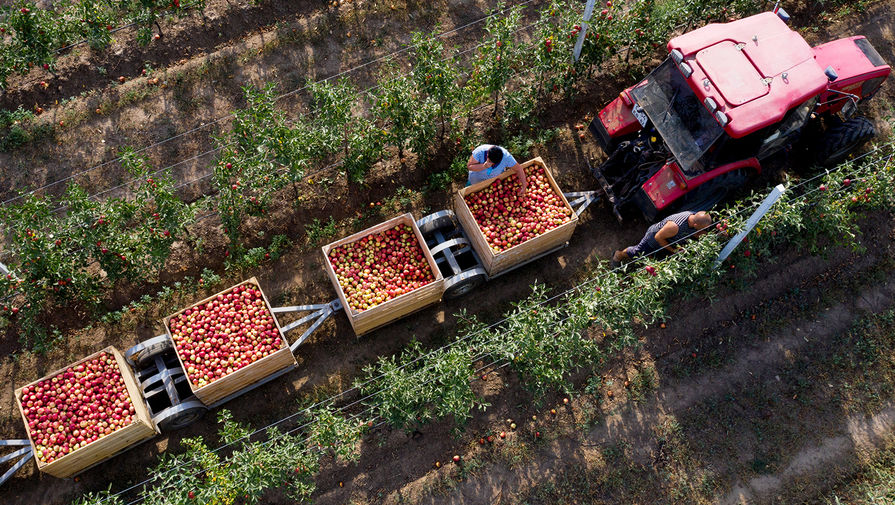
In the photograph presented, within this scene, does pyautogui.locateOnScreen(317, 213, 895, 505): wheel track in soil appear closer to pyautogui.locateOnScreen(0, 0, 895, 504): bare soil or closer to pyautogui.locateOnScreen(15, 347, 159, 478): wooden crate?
pyautogui.locateOnScreen(0, 0, 895, 504): bare soil

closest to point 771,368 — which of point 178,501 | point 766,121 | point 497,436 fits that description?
point 766,121

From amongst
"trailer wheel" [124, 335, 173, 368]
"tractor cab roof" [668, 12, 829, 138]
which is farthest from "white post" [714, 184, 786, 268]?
"trailer wheel" [124, 335, 173, 368]

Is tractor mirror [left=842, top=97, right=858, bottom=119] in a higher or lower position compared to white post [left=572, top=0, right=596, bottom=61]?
lower

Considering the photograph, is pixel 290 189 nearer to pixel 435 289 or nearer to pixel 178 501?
pixel 435 289

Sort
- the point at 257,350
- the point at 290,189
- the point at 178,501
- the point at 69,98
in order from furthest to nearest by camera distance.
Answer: the point at 69,98
the point at 290,189
the point at 257,350
the point at 178,501

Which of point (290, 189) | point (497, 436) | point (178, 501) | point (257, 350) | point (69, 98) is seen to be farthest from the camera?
point (69, 98)

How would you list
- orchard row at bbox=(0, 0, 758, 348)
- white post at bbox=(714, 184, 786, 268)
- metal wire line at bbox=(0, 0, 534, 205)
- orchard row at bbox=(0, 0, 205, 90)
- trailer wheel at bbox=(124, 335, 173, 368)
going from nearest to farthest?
white post at bbox=(714, 184, 786, 268)
trailer wheel at bbox=(124, 335, 173, 368)
orchard row at bbox=(0, 0, 758, 348)
orchard row at bbox=(0, 0, 205, 90)
metal wire line at bbox=(0, 0, 534, 205)

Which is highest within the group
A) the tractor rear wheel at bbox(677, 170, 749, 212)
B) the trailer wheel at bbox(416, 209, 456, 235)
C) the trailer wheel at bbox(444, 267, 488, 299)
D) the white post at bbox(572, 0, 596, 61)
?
the white post at bbox(572, 0, 596, 61)
